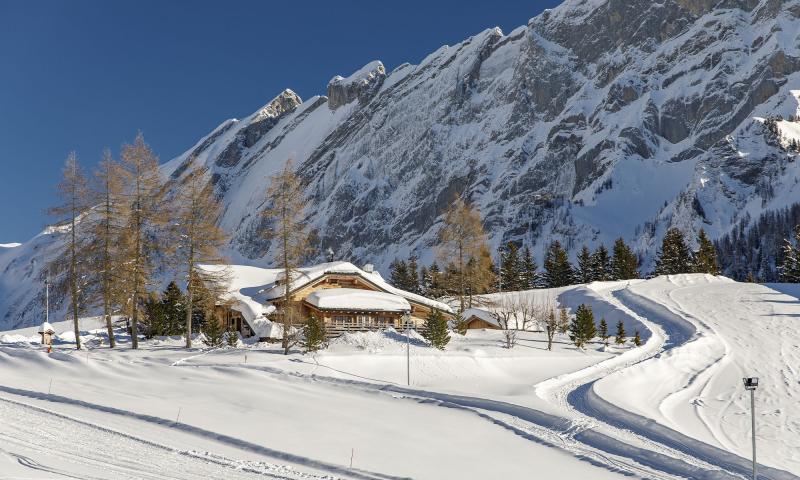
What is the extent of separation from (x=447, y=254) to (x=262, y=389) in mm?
28514

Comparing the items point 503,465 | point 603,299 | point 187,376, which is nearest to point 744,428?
point 503,465

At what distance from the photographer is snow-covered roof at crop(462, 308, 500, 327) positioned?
53562 millimetres

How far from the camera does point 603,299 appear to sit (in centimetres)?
6812

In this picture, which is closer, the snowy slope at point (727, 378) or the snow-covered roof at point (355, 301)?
the snowy slope at point (727, 378)

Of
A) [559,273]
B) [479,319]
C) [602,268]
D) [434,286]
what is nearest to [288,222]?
[479,319]

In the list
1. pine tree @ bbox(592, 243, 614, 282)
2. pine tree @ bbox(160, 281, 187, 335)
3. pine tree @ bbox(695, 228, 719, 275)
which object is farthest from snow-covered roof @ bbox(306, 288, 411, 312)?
pine tree @ bbox(695, 228, 719, 275)

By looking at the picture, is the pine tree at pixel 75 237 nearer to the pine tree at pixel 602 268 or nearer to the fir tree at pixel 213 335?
the fir tree at pixel 213 335

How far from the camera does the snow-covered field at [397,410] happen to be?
634 inches

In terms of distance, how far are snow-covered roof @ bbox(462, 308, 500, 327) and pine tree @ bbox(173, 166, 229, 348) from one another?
75.1ft

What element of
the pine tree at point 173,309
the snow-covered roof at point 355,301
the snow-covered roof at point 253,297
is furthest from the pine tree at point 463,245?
the pine tree at point 173,309

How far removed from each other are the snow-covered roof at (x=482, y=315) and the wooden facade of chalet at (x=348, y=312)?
384 centimetres

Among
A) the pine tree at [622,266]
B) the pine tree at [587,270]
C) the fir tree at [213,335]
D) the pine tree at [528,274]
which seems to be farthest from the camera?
the pine tree at [587,270]

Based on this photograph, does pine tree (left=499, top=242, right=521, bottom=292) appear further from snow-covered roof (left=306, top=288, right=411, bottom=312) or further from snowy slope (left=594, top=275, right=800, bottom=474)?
snow-covered roof (left=306, top=288, right=411, bottom=312)

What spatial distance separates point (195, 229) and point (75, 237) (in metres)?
5.74
